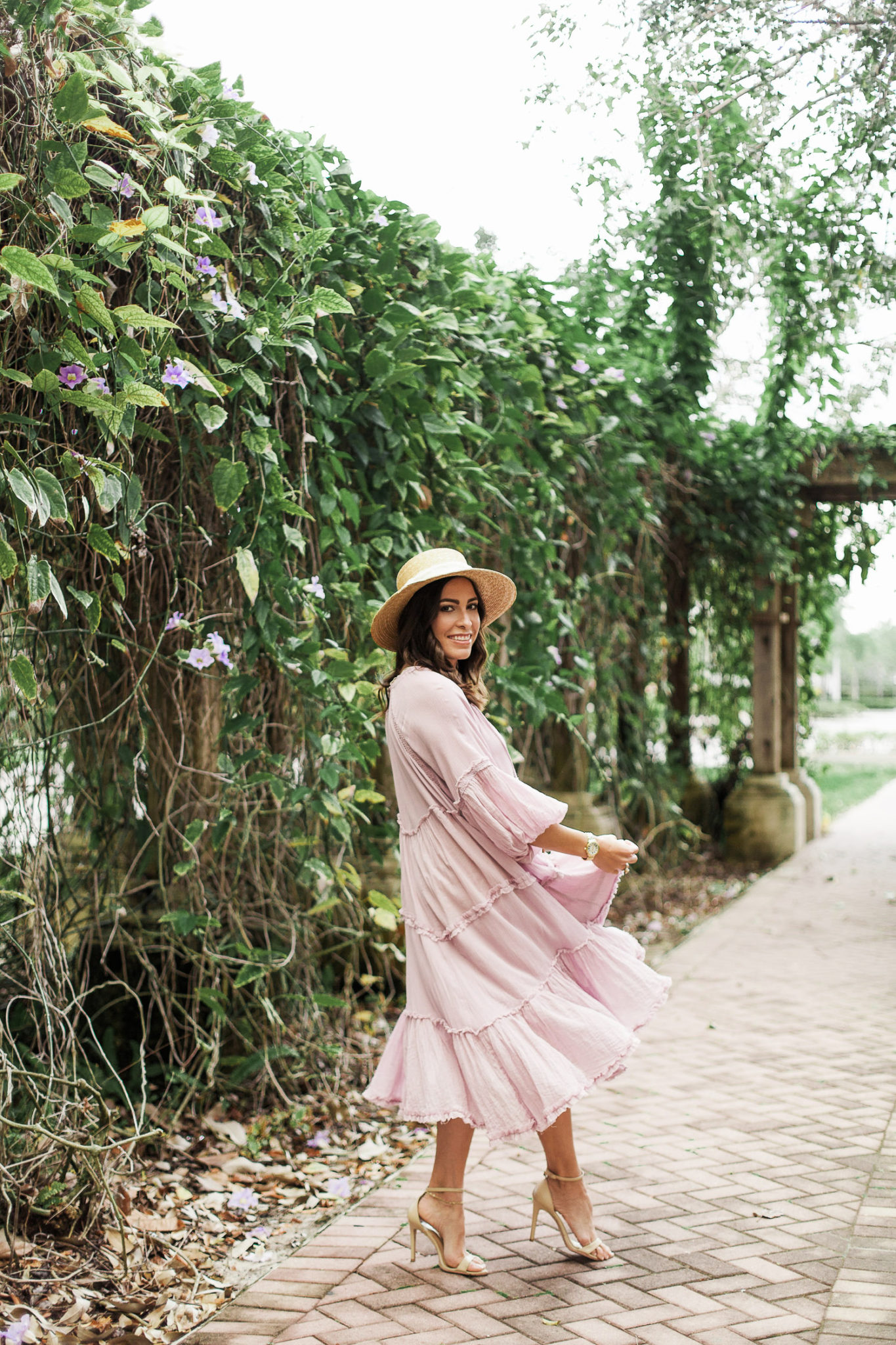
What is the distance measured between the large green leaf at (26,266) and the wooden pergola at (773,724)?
24.4ft

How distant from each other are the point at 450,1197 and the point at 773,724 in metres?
7.40

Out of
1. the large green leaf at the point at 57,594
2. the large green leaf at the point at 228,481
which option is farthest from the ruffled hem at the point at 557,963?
the large green leaf at the point at 228,481

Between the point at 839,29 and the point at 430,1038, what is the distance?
3.65 m

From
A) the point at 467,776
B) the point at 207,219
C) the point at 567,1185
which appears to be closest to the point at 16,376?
the point at 207,219

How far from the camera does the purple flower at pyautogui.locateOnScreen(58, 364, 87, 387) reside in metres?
2.54

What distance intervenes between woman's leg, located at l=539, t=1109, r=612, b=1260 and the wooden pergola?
6.72 meters

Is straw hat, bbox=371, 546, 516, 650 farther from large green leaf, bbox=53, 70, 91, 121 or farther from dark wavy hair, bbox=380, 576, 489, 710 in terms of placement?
large green leaf, bbox=53, 70, 91, 121

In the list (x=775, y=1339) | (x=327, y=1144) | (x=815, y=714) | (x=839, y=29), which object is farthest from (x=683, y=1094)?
(x=815, y=714)

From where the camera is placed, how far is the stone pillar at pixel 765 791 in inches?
377

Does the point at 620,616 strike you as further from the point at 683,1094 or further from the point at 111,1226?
the point at 111,1226

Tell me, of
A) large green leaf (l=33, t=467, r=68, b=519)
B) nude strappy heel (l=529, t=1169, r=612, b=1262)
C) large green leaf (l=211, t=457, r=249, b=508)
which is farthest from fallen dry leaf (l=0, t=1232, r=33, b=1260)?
large green leaf (l=211, t=457, r=249, b=508)

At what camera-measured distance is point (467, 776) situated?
2.66 m

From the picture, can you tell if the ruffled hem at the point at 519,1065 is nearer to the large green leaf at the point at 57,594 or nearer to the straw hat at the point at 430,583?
the straw hat at the point at 430,583

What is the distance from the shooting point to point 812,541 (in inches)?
372
